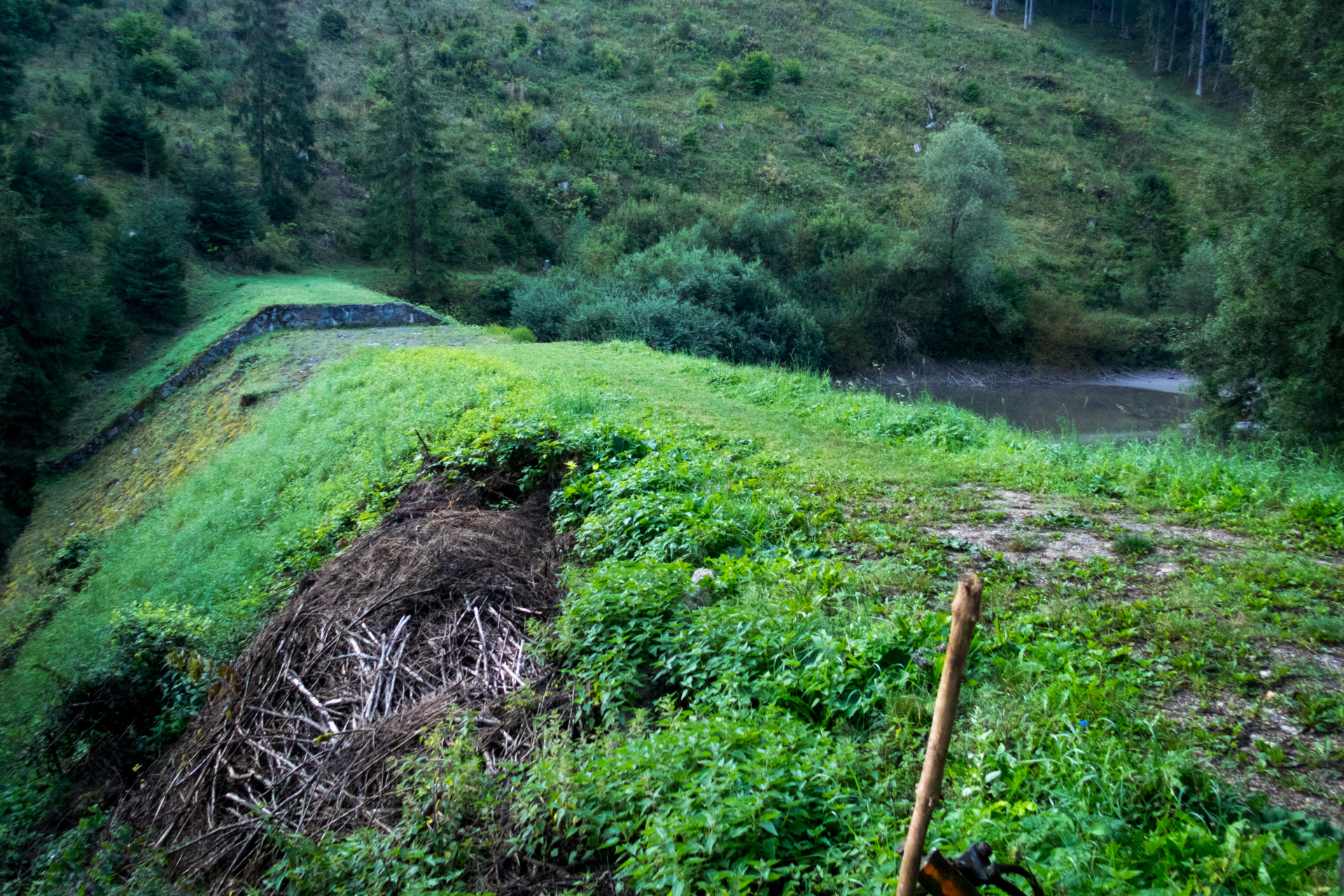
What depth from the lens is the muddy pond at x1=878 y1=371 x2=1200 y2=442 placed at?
2194cm

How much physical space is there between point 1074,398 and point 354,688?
28.3 metres

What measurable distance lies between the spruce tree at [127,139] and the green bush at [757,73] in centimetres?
3551

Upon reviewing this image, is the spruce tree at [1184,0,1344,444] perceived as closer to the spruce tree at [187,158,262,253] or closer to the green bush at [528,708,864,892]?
the green bush at [528,708,864,892]

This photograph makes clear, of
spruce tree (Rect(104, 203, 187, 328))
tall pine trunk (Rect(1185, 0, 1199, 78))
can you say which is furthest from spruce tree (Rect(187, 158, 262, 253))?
tall pine trunk (Rect(1185, 0, 1199, 78))

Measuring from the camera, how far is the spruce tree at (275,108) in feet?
95.6

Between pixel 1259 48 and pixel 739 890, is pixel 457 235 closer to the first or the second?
pixel 1259 48

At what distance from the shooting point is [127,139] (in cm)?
2667

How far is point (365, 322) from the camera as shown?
826 inches

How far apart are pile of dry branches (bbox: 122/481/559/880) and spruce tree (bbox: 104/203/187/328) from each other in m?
20.8

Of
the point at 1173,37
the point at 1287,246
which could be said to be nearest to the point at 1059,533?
the point at 1287,246

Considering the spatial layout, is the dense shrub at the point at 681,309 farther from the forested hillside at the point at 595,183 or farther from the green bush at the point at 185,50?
the green bush at the point at 185,50

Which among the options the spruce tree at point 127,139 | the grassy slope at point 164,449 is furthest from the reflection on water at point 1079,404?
the spruce tree at point 127,139

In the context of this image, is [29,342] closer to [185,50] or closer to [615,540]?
[615,540]

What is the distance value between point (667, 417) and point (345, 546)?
398 centimetres
